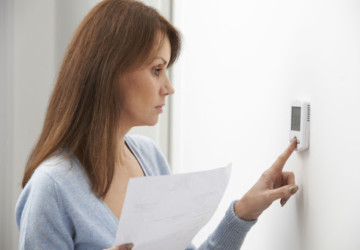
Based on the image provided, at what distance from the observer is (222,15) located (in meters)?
1.40

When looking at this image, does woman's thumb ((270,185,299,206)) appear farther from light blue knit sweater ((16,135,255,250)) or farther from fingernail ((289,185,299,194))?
light blue knit sweater ((16,135,255,250))

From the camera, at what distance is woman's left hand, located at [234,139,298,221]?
1024 millimetres

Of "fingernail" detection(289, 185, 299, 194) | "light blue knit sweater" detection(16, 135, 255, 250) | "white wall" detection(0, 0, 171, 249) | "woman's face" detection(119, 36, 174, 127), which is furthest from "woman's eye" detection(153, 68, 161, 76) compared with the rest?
"white wall" detection(0, 0, 171, 249)

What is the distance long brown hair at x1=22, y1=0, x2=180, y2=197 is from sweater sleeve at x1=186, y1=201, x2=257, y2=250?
263 mm

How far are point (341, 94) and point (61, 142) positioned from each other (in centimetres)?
53

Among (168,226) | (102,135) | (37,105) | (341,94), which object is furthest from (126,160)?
(37,105)

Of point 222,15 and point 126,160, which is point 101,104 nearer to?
point 126,160

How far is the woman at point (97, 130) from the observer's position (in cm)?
96

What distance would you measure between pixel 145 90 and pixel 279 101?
307mm

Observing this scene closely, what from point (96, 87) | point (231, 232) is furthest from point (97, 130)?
point (231, 232)

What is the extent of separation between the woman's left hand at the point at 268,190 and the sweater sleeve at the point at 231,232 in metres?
0.01

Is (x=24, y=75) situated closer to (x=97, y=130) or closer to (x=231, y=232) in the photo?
(x=97, y=130)

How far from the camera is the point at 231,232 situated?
1.10 metres

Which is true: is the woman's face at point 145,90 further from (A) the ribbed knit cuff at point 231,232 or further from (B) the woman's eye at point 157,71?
(A) the ribbed knit cuff at point 231,232
